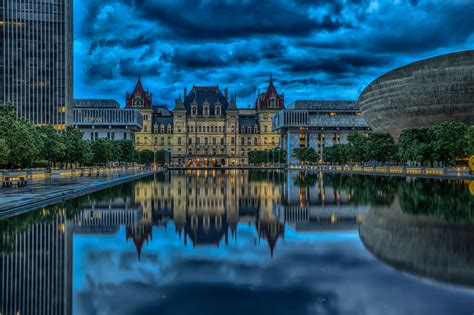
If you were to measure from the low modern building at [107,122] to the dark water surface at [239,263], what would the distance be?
5650 inches

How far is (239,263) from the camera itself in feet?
42.5

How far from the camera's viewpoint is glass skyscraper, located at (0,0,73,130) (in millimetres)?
128750

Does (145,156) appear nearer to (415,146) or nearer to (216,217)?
(415,146)

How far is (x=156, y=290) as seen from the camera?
10.4 metres

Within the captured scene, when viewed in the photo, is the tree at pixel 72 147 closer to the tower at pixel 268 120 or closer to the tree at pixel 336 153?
the tree at pixel 336 153

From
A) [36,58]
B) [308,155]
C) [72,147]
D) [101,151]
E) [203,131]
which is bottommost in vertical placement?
[308,155]

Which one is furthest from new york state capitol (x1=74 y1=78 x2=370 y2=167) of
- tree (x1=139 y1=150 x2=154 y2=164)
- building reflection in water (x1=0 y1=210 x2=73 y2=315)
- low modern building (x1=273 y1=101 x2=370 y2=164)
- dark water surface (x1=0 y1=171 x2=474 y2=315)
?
building reflection in water (x1=0 y1=210 x2=73 y2=315)

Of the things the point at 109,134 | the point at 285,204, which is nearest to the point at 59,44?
the point at 109,134

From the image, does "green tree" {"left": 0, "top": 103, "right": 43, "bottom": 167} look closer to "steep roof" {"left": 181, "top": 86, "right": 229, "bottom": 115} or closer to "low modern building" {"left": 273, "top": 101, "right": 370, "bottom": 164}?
"low modern building" {"left": 273, "top": 101, "right": 370, "bottom": 164}

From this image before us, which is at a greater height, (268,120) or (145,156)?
(268,120)

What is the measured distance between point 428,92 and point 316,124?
204ft

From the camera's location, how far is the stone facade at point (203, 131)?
581ft

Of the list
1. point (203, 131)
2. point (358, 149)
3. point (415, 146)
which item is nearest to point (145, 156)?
point (203, 131)

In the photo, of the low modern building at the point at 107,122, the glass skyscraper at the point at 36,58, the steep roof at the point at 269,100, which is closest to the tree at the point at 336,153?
the steep roof at the point at 269,100
